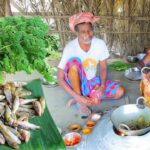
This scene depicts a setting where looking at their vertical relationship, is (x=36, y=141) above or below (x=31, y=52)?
Answer: below

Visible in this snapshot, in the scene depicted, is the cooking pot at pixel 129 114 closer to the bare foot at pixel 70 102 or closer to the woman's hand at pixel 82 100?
the woman's hand at pixel 82 100

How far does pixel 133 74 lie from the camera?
410cm

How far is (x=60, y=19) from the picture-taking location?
4586 millimetres

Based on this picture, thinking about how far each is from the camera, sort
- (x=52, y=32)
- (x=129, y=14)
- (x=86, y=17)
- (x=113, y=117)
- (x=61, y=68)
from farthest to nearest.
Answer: (x=52, y=32)
(x=129, y=14)
(x=61, y=68)
(x=86, y=17)
(x=113, y=117)

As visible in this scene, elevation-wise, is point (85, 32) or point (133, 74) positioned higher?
point (85, 32)

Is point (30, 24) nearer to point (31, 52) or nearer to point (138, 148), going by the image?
point (31, 52)

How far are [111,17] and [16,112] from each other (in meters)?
2.09

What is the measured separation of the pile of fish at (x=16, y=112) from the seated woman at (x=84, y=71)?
385 millimetres

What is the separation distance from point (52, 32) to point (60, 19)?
0.78 ft

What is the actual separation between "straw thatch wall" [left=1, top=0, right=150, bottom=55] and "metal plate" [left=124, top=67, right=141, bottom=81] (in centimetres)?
63

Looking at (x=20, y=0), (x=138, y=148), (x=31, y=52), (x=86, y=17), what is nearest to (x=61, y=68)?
(x=86, y=17)

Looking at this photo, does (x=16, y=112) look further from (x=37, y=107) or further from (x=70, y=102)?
(x=70, y=102)

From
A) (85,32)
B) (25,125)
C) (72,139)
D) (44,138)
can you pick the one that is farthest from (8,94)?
(85,32)

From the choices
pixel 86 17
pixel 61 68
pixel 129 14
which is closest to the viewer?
pixel 86 17
